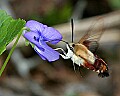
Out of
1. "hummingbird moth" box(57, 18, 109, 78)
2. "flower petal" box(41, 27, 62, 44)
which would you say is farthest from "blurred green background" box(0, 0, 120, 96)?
"flower petal" box(41, 27, 62, 44)

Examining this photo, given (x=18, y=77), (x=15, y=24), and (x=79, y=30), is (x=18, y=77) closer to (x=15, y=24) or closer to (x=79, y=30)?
(x=79, y=30)

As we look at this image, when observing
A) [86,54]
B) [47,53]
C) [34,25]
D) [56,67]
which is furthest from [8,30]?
[56,67]

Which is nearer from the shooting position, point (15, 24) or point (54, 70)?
point (15, 24)

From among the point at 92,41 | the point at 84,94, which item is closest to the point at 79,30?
the point at 84,94

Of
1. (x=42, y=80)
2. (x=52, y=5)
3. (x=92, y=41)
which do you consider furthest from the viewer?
(x=52, y=5)

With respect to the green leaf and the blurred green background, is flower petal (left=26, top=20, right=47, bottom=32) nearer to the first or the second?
the green leaf

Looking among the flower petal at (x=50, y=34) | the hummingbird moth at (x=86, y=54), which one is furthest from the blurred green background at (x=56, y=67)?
the flower petal at (x=50, y=34)

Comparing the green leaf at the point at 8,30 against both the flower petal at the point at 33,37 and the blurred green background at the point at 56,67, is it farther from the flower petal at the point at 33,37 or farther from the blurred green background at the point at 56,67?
the blurred green background at the point at 56,67

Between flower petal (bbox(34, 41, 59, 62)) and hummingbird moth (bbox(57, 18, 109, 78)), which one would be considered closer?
flower petal (bbox(34, 41, 59, 62))
